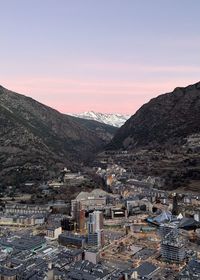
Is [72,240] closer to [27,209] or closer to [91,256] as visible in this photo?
[91,256]

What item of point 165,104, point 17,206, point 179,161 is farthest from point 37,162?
point 165,104

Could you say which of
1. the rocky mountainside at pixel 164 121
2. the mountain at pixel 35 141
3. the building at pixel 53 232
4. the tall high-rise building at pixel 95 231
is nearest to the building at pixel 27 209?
the building at pixel 53 232

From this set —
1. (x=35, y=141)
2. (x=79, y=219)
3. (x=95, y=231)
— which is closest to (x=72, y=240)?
(x=95, y=231)

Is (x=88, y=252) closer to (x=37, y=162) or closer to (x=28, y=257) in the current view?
(x=28, y=257)

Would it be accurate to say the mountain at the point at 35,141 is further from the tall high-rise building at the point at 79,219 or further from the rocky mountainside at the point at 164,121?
the tall high-rise building at the point at 79,219

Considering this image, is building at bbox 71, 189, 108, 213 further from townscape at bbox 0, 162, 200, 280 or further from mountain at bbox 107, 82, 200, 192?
mountain at bbox 107, 82, 200, 192

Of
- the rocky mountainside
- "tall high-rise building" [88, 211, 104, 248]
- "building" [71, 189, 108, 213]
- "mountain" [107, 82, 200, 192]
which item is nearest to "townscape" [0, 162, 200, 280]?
"tall high-rise building" [88, 211, 104, 248]

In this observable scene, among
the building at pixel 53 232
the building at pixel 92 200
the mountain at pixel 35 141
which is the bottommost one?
the building at pixel 53 232
